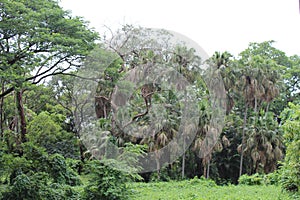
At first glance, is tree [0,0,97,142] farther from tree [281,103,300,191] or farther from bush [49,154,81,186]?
tree [281,103,300,191]

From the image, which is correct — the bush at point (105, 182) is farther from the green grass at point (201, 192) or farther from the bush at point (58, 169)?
the bush at point (58, 169)

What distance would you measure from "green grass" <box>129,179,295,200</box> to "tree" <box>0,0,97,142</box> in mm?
3031

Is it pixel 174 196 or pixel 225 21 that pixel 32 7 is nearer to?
pixel 174 196

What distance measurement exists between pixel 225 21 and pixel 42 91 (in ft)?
22.0

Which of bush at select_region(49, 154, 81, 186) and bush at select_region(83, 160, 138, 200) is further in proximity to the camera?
bush at select_region(49, 154, 81, 186)

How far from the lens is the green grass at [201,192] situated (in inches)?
283

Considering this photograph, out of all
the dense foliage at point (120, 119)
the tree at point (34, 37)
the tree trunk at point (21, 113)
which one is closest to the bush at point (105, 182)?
the dense foliage at point (120, 119)

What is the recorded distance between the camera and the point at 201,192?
8391 millimetres

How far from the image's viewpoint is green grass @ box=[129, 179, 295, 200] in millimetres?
7180

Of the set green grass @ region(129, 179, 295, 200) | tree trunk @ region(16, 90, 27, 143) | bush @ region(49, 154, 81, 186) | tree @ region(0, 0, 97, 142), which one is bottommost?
green grass @ region(129, 179, 295, 200)

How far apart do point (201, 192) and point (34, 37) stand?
4.87 meters

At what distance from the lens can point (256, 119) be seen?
13.0 m

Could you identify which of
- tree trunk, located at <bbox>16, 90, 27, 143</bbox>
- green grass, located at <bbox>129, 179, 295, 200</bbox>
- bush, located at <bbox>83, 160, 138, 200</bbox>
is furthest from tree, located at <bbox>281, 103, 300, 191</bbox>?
tree trunk, located at <bbox>16, 90, 27, 143</bbox>

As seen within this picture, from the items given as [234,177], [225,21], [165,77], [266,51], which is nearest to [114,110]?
[165,77]
